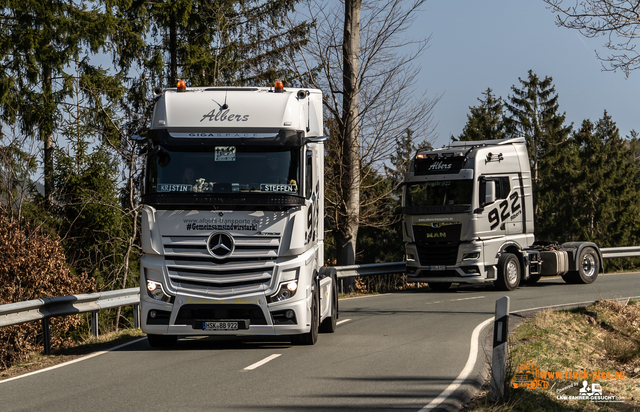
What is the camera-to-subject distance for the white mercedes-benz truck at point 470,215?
19.4m

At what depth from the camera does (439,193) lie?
19.9 metres

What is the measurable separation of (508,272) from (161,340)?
1220 centimetres

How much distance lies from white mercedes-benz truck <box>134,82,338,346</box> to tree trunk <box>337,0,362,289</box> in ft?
39.2

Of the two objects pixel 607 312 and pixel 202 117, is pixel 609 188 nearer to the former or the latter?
pixel 607 312

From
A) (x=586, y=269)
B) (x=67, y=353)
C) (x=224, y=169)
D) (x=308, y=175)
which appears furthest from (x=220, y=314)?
(x=586, y=269)

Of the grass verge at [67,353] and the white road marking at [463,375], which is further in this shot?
the grass verge at [67,353]

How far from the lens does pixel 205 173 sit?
1002 centimetres

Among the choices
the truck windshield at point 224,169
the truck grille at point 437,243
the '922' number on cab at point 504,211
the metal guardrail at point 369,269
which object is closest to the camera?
the truck windshield at point 224,169

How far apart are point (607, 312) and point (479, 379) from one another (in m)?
7.72

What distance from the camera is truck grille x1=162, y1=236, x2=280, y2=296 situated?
32.1 ft

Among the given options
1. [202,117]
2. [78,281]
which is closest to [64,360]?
[202,117]

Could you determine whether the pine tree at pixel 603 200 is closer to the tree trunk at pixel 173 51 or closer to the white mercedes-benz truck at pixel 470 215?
the white mercedes-benz truck at pixel 470 215

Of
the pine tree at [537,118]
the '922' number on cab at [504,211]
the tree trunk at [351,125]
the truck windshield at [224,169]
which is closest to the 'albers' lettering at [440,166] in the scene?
the '922' number on cab at [504,211]

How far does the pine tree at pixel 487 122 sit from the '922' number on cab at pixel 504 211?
125ft
